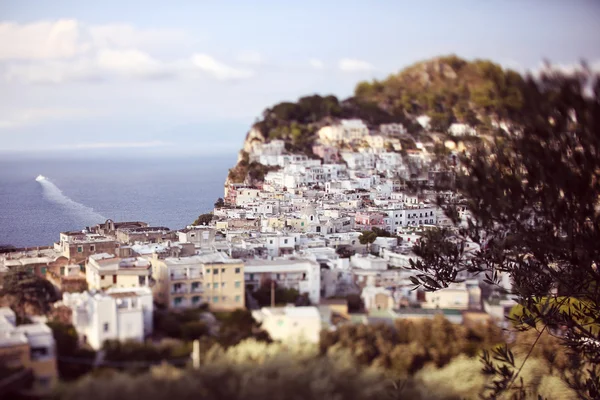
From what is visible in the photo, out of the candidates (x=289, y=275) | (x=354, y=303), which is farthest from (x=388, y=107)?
(x=354, y=303)

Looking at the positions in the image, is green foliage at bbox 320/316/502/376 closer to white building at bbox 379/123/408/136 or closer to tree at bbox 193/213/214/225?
tree at bbox 193/213/214/225

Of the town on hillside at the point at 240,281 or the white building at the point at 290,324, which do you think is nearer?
the town on hillside at the point at 240,281

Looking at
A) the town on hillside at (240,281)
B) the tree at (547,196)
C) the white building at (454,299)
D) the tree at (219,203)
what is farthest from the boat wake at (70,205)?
the tree at (547,196)

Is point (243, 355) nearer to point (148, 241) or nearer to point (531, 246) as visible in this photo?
point (531, 246)

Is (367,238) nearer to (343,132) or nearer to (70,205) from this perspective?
(70,205)

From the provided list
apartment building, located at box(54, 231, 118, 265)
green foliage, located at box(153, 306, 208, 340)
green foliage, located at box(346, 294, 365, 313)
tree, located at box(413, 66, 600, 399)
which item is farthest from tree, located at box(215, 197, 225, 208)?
tree, located at box(413, 66, 600, 399)

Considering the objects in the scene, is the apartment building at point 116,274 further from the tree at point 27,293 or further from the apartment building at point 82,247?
the apartment building at point 82,247

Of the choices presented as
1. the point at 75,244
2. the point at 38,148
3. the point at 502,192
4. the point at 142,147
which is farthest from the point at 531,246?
the point at 142,147
